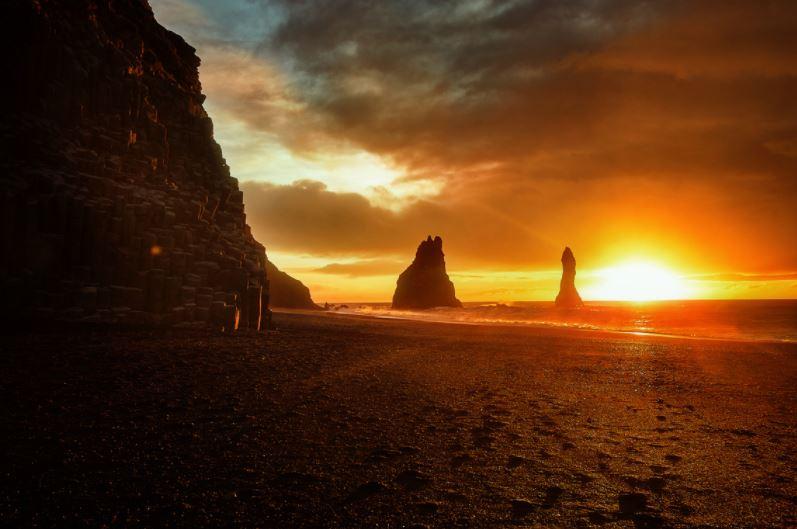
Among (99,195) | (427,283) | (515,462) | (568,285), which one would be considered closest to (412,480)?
(515,462)

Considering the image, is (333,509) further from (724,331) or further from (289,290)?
(289,290)

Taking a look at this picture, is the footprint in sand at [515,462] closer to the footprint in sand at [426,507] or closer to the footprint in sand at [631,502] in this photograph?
the footprint in sand at [631,502]

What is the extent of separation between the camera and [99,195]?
22734 millimetres

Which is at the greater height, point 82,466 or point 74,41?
point 74,41

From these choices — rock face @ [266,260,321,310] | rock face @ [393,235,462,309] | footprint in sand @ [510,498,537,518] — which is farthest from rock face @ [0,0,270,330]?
rock face @ [393,235,462,309]

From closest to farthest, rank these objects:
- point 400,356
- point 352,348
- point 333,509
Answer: point 333,509, point 400,356, point 352,348

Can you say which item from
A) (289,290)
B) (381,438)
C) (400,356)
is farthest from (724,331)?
(289,290)

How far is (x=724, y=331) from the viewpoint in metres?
47.8

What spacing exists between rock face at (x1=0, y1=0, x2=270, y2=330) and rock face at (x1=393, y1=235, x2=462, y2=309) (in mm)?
103972

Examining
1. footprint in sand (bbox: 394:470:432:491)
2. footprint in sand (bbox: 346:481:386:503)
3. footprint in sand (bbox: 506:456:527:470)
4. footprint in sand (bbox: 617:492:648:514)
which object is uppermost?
footprint in sand (bbox: 346:481:386:503)

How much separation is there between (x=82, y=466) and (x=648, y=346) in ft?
103

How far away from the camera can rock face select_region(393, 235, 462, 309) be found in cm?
13462

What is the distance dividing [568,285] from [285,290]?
89.0m

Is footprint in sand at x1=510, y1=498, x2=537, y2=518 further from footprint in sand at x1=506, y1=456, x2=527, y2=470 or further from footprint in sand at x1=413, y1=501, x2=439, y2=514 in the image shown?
footprint in sand at x1=506, y1=456, x2=527, y2=470
